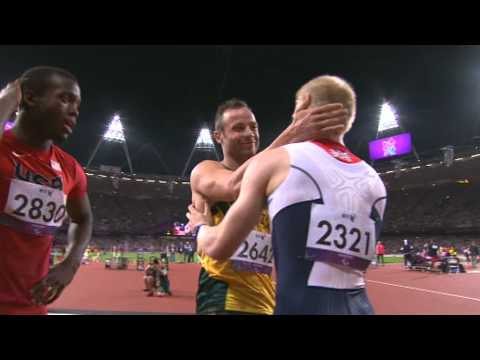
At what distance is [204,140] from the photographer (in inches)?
1294

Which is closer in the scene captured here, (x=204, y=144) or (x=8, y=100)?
(x=8, y=100)

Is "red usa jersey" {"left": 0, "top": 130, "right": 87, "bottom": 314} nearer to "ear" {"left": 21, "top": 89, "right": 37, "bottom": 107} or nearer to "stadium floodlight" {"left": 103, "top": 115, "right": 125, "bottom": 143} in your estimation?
"ear" {"left": 21, "top": 89, "right": 37, "bottom": 107}

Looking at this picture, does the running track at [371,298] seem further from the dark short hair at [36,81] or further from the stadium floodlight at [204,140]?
the stadium floodlight at [204,140]

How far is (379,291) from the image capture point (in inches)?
408

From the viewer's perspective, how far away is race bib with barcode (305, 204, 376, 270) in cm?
124

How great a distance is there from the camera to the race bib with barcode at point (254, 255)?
6.61 ft

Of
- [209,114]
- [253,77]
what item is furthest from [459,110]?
[209,114]

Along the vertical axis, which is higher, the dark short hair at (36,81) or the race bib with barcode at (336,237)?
the dark short hair at (36,81)

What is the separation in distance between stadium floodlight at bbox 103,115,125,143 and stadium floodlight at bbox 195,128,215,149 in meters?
6.85

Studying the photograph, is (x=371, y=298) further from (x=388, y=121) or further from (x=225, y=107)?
(x=388, y=121)

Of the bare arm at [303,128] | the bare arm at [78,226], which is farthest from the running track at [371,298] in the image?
the bare arm at [303,128]

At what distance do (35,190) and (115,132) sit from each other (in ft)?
101

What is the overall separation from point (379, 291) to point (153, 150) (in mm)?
28442

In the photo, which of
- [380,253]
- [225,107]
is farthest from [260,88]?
[225,107]
